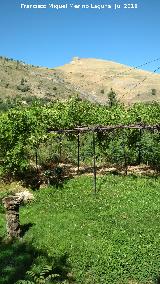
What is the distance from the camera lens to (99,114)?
32.4m

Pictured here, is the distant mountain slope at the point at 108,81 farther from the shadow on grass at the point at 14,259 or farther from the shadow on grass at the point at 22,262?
the shadow on grass at the point at 22,262

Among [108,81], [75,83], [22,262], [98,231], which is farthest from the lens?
[108,81]

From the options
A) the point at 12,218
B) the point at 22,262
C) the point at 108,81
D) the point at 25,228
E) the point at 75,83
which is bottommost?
the point at 22,262

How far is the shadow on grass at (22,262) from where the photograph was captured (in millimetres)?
14602

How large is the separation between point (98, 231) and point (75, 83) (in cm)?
12674

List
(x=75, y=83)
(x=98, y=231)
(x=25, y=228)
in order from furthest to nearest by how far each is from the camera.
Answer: (x=75, y=83) → (x=25, y=228) → (x=98, y=231)

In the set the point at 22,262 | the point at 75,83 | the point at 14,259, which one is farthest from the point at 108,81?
the point at 22,262

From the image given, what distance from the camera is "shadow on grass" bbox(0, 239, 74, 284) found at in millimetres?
14602

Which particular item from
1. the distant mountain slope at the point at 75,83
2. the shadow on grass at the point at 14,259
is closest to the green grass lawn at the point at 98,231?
the shadow on grass at the point at 14,259

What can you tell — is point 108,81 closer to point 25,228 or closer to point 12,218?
point 25,228

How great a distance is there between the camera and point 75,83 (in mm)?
142500

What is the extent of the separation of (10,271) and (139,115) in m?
19.3

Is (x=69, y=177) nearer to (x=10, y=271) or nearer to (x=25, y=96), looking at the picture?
(x=10, y=271)

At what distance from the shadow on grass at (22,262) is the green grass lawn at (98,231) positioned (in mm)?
41
